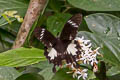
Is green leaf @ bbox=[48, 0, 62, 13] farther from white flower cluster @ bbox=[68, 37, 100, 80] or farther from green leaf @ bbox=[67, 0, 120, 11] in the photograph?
white flower cluster @ bbox=[68, 37, 100, 80]

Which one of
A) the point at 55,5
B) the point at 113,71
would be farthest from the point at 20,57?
the point at 55,5

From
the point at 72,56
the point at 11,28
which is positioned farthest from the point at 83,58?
the point at 11,28

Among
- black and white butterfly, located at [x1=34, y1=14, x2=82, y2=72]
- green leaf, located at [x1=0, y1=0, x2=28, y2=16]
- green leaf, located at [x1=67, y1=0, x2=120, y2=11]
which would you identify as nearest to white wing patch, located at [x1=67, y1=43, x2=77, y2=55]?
black and white butterfly, located at [x1=34, y1=14, x2=82, y2=72]

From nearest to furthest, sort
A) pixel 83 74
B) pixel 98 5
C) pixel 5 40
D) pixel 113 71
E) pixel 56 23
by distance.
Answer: pixel 83 74 < pixel 113 71 < pixel 98 5 < pixel 56 23 < pixel 5 40

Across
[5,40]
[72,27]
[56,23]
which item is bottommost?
[5,40]

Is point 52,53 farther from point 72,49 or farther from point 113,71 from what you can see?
point 113,71

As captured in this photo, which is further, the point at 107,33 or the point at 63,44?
the point at 107,33

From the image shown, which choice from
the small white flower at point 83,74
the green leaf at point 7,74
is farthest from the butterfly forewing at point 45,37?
the green leaf at point 7,74
